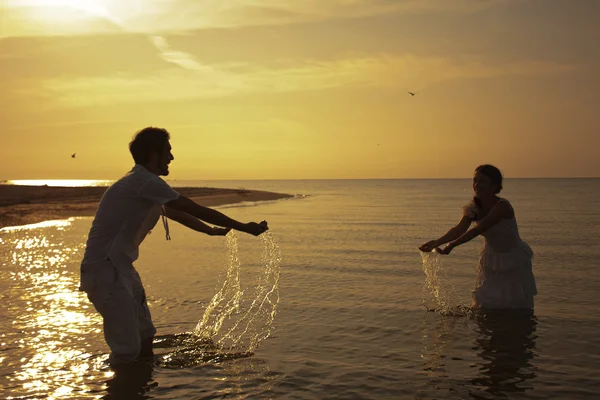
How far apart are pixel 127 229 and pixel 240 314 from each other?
5.47m

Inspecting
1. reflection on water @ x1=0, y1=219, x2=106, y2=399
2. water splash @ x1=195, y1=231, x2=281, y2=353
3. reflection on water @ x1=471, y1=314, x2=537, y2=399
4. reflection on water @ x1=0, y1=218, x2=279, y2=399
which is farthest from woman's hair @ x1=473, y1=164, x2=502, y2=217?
reflection on water @ x1=0, y1=219, x2=106, y2=399

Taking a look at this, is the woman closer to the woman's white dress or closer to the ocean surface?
the woman's white dress

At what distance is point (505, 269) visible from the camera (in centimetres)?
880

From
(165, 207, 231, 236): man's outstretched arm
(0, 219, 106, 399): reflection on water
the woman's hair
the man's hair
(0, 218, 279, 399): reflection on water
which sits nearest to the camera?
the man's hair

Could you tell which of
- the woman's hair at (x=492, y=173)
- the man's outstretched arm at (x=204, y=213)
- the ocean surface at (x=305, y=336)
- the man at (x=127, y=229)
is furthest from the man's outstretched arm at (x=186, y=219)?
the woman's hair at (x=492, y=173)

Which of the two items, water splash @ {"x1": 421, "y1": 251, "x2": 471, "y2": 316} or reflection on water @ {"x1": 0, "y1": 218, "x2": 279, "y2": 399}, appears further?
water splash @ {"x1": 421, "y1": 251, "x2": 471, "y2": 316}

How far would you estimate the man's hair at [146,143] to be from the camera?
5594mm

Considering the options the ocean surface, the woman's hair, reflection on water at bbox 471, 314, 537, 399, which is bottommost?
the ocean surface

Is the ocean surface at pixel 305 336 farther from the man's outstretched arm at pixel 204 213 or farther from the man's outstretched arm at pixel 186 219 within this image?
the man's outstretched arm at pixel 204 213

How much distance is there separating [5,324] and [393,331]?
6.61 m

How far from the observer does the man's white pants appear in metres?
5.39

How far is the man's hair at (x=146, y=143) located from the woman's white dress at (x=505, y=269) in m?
5.38

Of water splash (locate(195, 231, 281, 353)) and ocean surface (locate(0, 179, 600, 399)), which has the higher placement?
ocean surface (locate(0, 179, 600, 399))

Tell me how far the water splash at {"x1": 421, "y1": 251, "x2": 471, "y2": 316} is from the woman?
84 centimetres
